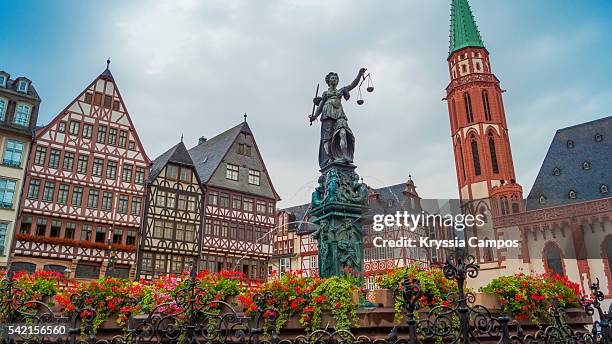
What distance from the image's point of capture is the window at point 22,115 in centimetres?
2943

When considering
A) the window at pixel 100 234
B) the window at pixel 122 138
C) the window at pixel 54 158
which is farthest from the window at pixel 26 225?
the window at pixel 122 138

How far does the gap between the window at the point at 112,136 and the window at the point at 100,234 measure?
5.74 metres

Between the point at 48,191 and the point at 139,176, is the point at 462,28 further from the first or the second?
the point at 48,191

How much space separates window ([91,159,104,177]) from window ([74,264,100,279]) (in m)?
5.81

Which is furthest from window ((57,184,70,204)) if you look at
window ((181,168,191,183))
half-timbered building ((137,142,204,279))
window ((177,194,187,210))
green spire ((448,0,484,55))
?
green spire ((448,0,484,55))

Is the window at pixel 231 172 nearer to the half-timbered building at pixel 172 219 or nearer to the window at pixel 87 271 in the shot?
the half-timbered building at pixel 172 219

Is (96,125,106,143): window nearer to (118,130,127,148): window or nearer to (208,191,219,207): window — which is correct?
(118,130,127,148): window

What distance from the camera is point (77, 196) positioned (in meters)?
29.4

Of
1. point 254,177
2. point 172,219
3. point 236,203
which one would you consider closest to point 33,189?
point 172,219

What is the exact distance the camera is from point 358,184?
11.8 metres

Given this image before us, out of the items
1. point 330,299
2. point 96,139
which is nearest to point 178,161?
point 96,139

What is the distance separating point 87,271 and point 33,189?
591 cm

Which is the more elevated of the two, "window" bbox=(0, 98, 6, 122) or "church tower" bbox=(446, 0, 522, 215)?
"church tower" bbox=(446, 0, 522, 215)

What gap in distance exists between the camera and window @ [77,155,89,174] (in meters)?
29.9
